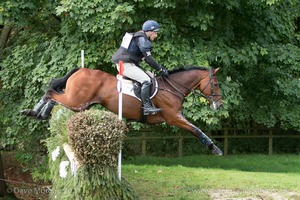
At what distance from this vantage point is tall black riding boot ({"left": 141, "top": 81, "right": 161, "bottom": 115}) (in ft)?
25.4

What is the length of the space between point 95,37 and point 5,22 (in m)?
2.15

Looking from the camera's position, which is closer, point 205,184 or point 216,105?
point 216,105

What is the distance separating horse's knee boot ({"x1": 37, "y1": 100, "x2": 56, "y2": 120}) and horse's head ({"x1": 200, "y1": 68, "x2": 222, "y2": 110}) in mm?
2228

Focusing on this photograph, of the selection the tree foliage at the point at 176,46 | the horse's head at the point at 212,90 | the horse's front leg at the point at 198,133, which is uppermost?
the tree foliage at the point at 176,46

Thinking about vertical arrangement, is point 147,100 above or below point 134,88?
below

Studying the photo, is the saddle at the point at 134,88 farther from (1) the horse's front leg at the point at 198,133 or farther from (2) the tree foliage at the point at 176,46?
(2) the tree foliage at the point at 176,46

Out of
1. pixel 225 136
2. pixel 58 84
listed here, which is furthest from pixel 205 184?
pixel 225 136

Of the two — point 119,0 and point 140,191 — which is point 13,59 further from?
point 140,191

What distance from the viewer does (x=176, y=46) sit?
1225 cm

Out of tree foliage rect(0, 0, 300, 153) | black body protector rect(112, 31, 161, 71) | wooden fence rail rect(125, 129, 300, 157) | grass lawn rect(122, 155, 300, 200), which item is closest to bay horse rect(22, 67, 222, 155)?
black body protector rect(112, 31, 161, 71)

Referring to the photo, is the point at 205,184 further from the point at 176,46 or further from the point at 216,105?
the point at 216,105

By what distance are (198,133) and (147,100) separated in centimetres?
86

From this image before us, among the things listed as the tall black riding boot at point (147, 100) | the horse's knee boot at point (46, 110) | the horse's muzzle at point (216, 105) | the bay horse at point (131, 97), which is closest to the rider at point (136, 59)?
the tall black riding boot at point (147, 100)

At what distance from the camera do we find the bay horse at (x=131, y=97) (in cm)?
791
